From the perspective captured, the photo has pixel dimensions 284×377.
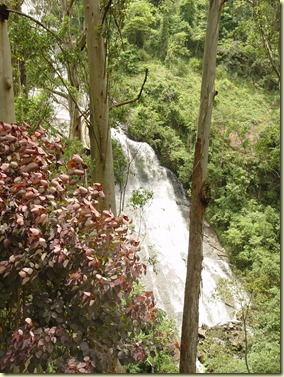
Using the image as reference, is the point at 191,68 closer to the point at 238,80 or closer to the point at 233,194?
the point at 238,80

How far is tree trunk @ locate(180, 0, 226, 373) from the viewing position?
342cm

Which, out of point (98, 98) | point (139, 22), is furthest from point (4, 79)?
point (139, 22)

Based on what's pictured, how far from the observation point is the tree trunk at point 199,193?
3.42 meters

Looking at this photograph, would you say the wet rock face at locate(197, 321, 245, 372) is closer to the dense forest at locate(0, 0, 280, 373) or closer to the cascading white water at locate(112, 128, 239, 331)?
the dense forest at locate(0, 0, 280, 373)

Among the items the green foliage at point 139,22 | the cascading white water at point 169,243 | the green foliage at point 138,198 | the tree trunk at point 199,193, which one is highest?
the green foliage at point 139,22

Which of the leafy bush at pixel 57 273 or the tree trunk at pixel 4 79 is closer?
the leafy bush at pixel 57 273

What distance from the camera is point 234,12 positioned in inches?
604

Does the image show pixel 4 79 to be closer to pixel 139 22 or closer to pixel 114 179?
pixel 114 179

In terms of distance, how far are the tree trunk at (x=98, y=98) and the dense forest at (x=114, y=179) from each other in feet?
0.06

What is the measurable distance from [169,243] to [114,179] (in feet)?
17.7

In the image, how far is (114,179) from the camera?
4445mm

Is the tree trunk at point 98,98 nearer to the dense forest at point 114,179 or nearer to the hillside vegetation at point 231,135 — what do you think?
the dense forest at point 114,179

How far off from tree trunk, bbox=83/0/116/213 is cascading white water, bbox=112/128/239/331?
485cm

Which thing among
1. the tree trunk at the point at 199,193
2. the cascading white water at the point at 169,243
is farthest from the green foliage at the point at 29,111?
the cascading white water at the point at 169,243
